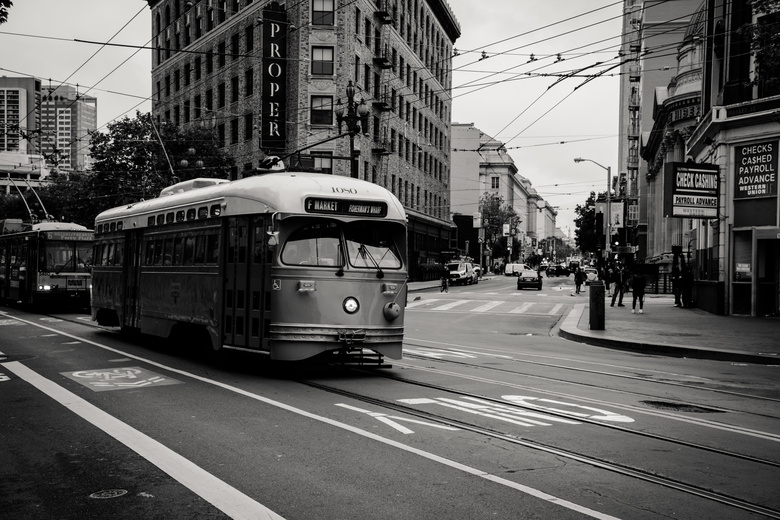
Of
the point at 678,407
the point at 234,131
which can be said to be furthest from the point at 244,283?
the point at 234,131

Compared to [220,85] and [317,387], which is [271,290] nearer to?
[317,387]

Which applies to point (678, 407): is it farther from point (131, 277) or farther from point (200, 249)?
point (131, 277)

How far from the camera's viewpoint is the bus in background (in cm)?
2862

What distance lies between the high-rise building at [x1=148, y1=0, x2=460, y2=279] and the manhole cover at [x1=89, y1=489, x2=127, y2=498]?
93.9 feet

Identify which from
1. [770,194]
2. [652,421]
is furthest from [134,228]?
[770,194]

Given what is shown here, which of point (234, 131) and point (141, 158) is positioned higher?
point (234, 131)

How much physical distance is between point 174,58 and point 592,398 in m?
57.0

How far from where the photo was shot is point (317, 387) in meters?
Result: 11.0

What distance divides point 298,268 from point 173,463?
5.23m

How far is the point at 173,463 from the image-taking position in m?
6.77

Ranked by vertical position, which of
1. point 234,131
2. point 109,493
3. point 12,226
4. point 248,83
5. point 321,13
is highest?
point 321,13

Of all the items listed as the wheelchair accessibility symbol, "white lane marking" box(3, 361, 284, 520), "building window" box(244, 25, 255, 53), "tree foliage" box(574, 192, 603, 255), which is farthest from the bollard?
"tree foliage" box(574, 192, 603, 255)

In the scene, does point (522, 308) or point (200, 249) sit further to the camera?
point (522, 308)

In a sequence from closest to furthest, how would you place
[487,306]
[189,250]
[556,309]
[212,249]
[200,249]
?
1. [212,249]
2. [200,249]
3. [189,250]
4. [556,309]
5. [487,306]
